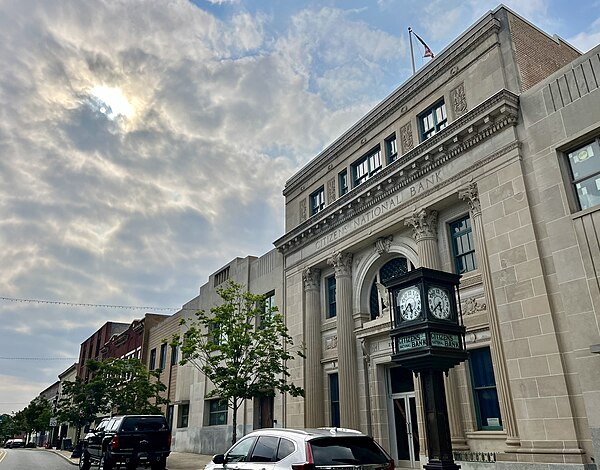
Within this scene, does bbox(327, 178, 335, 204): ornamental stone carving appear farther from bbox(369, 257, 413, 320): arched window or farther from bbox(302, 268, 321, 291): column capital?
bbox(369, 257, 413, 320): arched window

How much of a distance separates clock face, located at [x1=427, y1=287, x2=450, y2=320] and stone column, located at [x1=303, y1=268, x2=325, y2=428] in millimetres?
13764

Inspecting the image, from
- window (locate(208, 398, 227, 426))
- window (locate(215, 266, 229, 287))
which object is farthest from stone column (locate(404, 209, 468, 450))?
window (locate(215, 266, 229, 287))

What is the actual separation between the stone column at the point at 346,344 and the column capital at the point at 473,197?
6.60 m

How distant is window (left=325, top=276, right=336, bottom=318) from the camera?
2281cm

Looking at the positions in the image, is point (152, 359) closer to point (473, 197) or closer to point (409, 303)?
point (473, 197)

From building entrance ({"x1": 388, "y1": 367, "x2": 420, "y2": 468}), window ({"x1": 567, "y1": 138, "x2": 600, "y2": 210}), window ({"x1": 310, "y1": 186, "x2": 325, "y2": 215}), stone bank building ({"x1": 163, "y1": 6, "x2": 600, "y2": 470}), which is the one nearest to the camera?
stone bank building ({"x1": 163, "y1": 6, "x2": 600, "y2": 470})

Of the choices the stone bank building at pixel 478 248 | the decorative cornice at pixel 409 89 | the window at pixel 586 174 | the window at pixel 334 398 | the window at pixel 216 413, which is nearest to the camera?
the stone bank building at pixel 478 248

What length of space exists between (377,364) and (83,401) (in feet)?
78.4

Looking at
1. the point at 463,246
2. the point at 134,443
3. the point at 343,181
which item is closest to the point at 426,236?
the point at 463,246

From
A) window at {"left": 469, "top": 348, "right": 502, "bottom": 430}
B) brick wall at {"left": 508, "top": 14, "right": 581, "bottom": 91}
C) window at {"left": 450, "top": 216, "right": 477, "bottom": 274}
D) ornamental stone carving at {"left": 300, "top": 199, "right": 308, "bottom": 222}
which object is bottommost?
window at {"left": 469, "top": 348, "right": 502, "bottom": 430}

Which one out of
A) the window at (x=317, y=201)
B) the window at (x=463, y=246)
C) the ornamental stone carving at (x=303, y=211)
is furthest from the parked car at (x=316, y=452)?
the ornamental stone carving at (x=303, y=211)

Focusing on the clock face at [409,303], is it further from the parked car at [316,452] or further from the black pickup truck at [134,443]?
the black pickup truck at [134,443]

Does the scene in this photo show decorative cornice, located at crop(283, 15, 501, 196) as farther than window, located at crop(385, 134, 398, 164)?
No

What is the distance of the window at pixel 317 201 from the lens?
24.6 m
